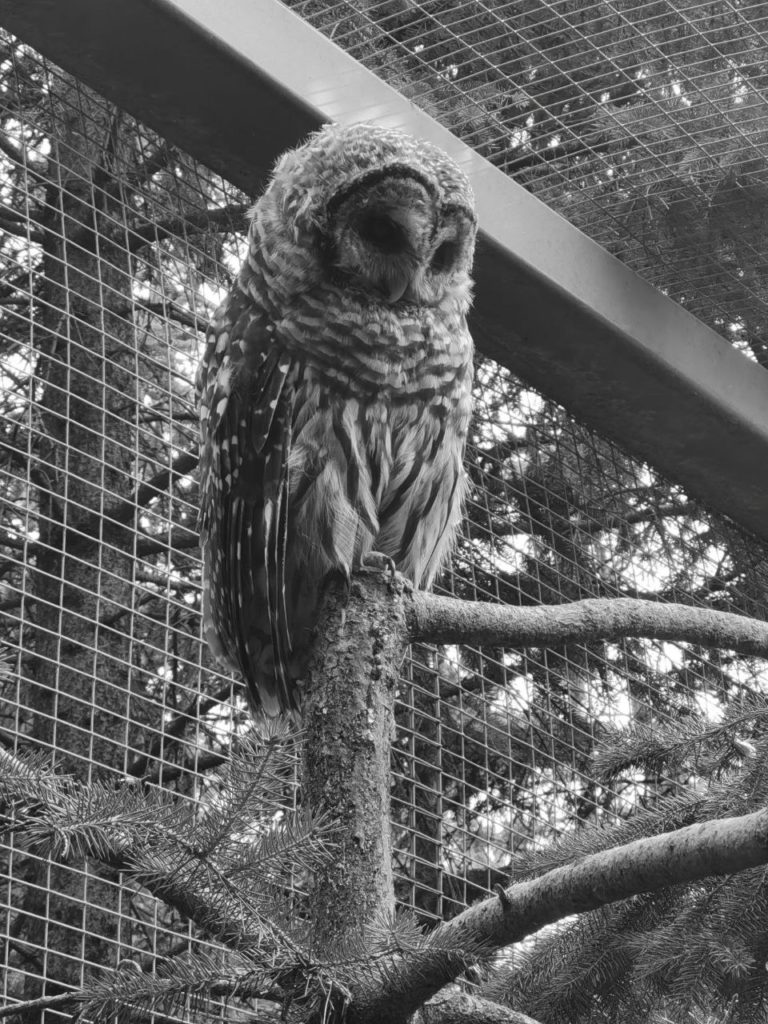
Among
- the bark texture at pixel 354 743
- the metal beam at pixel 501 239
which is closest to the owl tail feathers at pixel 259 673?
the bark texture at pixel 354 743

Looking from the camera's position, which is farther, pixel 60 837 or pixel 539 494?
pixel 539 494

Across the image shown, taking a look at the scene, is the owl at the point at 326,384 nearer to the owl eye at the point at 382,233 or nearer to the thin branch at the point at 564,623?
the owl eye at the point at 382,233

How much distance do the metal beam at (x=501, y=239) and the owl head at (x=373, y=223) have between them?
0.31 meters

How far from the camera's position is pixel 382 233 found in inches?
130

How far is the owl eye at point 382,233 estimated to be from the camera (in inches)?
129

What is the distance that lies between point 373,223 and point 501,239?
2.40 ft

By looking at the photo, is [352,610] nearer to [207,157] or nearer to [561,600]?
[207,157]

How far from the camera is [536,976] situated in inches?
93.4

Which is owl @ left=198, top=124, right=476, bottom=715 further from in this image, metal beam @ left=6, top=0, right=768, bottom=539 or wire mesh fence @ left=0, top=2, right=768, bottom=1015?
wire mesh fence @ left=0, top=2, right=768, bottom=1015

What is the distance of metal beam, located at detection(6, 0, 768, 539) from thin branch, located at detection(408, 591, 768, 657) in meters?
1.49

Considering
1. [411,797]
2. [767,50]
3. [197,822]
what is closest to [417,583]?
[411,797]

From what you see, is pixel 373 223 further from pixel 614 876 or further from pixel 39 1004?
pixel 39 1004

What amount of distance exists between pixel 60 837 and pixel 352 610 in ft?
3.41

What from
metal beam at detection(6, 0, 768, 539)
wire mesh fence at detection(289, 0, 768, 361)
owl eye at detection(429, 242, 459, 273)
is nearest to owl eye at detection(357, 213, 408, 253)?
owl eye at detection(429, 242, 459, 273)
